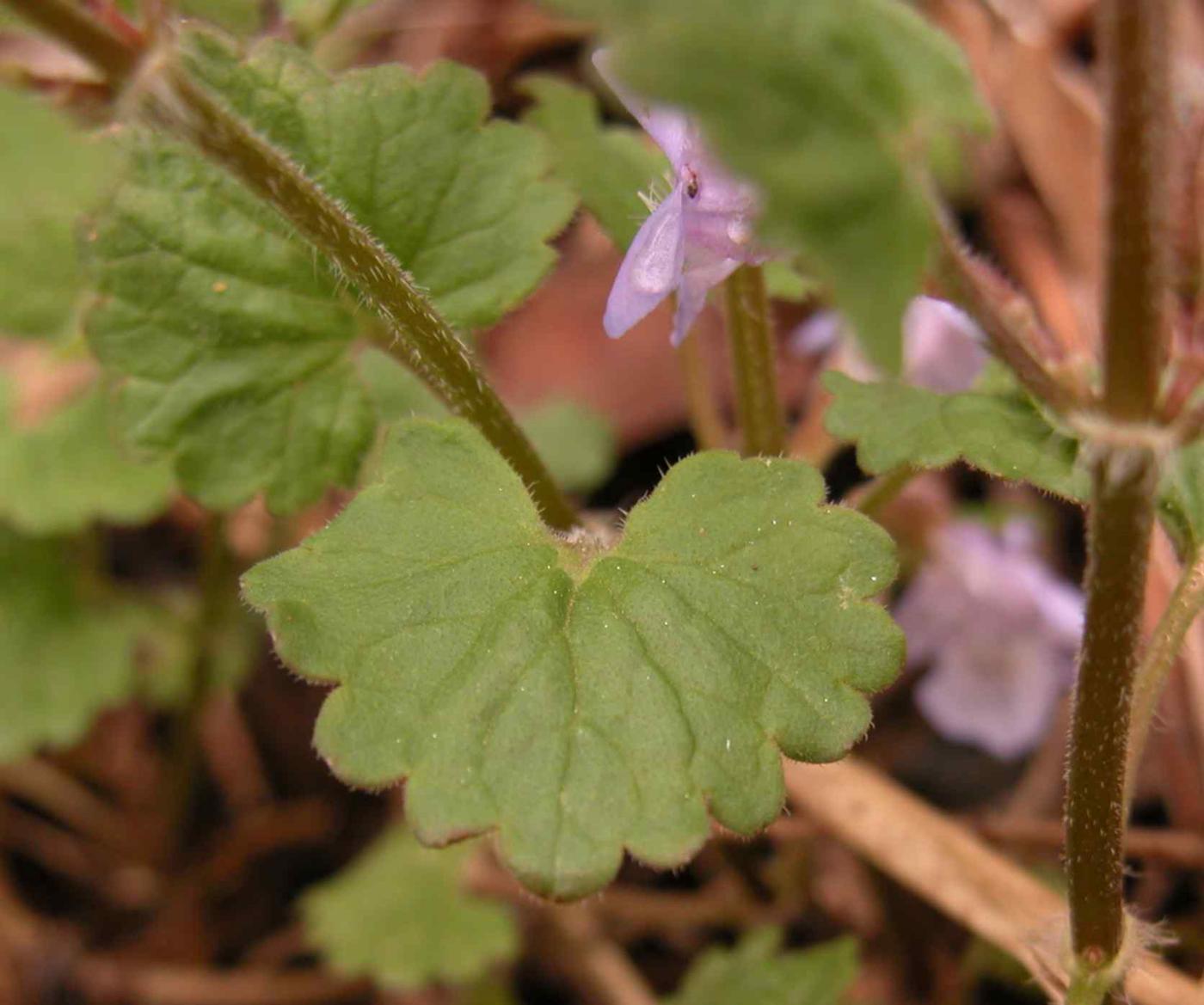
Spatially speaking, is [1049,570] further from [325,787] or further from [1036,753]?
[325,787]

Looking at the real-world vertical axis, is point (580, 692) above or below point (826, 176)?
below

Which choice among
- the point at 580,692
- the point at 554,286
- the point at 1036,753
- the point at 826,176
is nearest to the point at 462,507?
the point at 580,692

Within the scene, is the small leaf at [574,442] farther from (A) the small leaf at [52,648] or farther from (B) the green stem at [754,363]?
(B) the green stem at [754,363]

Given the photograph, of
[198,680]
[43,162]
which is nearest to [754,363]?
[43,162]

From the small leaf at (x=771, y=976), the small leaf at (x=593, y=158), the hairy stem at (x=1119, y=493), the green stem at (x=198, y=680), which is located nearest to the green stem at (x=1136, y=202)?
the hairy stem at (x=1119, y=493)

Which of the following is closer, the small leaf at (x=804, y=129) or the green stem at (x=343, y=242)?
→ the small leaf at (x=804, y=129)

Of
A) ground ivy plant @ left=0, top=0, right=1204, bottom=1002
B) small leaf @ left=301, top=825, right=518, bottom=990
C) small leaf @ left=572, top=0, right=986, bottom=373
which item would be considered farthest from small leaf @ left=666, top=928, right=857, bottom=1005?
small leaf @ left=572, top=0, right=986, bottom=373
